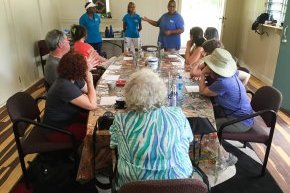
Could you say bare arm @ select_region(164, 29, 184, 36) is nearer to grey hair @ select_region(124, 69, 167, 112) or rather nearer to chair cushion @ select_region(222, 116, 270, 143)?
chair cushion @ select_region(222, 116, 270, 143)

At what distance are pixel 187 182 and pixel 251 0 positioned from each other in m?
5.47

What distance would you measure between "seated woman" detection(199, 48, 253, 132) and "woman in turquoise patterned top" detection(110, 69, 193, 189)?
83cm

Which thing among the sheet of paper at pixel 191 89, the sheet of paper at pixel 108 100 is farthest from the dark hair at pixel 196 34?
the sheet of paper at pixel 108 100

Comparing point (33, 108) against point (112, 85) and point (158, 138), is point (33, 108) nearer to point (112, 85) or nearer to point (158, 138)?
point (112, 85)

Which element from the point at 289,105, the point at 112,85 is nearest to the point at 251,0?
the point at 289,105

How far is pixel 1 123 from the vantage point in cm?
324

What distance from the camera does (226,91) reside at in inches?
81.2

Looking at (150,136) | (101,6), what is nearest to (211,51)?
(150,136)

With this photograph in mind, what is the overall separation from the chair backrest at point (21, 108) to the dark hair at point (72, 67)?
16.4 inches

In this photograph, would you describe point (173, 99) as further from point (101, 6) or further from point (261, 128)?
point (101, 6)

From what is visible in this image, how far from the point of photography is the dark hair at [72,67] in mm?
1871

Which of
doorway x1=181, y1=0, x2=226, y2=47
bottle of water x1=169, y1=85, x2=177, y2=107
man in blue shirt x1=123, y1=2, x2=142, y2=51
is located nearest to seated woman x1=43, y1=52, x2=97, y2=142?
bottle of water x1=169, y1=85, x2=177, y2=107

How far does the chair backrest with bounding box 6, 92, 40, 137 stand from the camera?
6.15ft

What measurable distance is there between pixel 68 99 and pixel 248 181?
5.16ft
